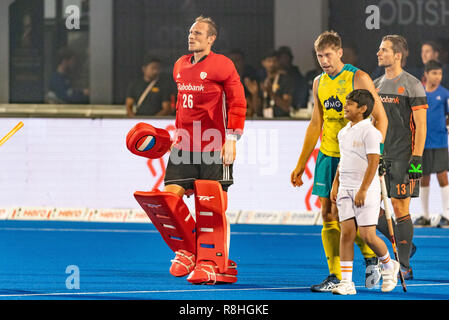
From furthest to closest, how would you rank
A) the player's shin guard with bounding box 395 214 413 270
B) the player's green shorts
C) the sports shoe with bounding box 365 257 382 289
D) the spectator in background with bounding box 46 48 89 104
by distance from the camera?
the spectator in background with bounding box 46 48 89 104, the player's shin guard with bounding box 395 214 413 270, the sports shoe with bounding box 365 257 382 289, the player's green shorts

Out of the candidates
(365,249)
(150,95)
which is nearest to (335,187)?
(365,249)

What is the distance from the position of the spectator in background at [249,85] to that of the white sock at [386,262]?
22.0ft

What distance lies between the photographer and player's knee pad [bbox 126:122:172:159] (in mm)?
8250

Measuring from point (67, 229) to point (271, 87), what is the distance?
12.1 feet

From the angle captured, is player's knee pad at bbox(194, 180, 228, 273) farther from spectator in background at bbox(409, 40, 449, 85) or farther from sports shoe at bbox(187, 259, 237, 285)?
spectator in background at bbox(409, 40, 449, 85)

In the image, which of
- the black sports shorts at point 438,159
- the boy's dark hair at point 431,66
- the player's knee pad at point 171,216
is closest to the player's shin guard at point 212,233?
the player's knee pad at point 171,216

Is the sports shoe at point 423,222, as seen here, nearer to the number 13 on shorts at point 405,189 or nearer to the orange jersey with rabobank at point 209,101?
the number 13 on shorts at point 405,189

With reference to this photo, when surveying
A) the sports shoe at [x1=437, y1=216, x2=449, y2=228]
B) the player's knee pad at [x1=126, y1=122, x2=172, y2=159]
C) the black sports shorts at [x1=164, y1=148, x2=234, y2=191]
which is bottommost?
the sports shoe at [x1=437, y1=216, x2=449, y2=228]

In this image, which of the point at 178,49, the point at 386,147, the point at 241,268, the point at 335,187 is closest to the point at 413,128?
the point at 386,147

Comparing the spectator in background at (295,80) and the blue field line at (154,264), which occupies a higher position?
the spectator in background at (295,80)

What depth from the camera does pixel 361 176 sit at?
7.20m

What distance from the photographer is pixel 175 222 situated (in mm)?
8086

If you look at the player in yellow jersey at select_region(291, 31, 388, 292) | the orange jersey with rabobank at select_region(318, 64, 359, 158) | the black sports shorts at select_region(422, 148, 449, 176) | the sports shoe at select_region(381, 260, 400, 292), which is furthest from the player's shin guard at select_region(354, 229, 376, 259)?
the black sports shorts at select_region(422, 148, 449, 176)

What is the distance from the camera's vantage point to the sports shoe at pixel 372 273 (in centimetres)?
772
